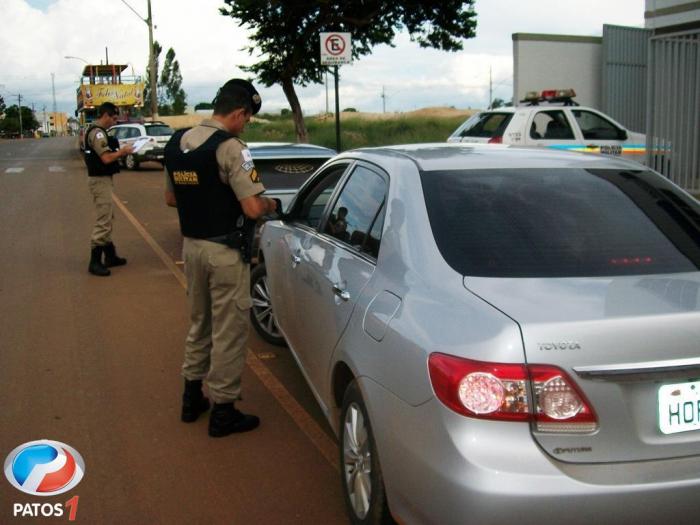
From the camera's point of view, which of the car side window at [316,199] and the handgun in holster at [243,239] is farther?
the car side window at [316,199]

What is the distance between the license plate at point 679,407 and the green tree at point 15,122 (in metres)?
149

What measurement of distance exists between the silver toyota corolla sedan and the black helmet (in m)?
1.01

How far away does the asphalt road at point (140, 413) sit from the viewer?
3.93 metres

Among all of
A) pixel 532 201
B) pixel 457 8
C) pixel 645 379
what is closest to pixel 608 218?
pixel 532 201

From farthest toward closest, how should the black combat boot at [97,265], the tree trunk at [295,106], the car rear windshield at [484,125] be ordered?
the tree trunk at [295,106] < the car rear windshield at [484,125] < the black combat boot at [97,265]

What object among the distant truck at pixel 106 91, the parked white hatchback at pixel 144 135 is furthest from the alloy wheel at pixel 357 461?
the distant truck at pixel 106 91

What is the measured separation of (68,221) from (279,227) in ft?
33.4

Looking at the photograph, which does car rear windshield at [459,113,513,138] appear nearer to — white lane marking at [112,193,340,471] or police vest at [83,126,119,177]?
police vest at [83,126,119,177]

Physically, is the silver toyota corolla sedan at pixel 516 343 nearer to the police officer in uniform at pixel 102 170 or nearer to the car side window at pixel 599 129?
the police officer in uniform at pixel 102 170

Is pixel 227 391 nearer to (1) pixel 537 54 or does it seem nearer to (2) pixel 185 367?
(2) pixel 185 367

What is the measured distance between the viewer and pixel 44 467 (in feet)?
14.3

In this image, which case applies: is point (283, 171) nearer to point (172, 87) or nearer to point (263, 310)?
point (263, 310)

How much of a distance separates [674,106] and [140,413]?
11.0m

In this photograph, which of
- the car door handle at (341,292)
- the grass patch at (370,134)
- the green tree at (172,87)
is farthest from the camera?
the green tree at (172,87)
